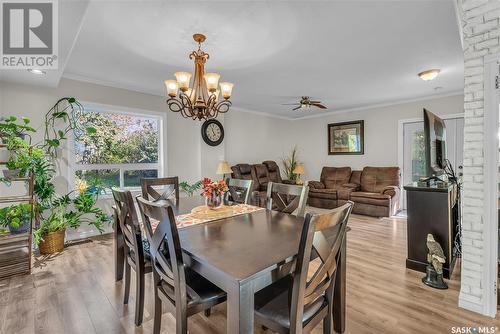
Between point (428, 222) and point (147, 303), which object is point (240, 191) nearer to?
point (147, 303)

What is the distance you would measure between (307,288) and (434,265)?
181 centimetres

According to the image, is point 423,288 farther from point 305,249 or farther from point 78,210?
point 78,210

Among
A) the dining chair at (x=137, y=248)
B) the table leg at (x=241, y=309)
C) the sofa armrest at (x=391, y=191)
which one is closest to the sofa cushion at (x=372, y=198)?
the sofa armrest at (x=391, y=191)

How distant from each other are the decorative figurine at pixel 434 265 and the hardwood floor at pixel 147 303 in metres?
0.07

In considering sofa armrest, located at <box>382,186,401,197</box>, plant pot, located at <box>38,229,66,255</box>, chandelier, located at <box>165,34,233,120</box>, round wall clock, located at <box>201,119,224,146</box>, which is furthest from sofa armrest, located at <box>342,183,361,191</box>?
plant pot, located at <box>38,229,66,255</box>

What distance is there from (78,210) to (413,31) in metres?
4.60

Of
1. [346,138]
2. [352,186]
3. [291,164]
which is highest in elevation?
[346,138]

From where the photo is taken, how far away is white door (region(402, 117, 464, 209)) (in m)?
4.68

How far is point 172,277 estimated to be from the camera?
4.20ft

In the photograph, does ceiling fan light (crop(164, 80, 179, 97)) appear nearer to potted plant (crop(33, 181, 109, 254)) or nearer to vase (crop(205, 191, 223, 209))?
vase (crop(205, 191, 223, 209))

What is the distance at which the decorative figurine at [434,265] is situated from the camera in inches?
85.7

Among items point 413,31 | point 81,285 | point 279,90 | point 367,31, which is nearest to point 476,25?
point 413,31

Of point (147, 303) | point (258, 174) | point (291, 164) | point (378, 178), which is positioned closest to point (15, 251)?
point (147, 303)

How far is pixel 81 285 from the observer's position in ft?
7.51
